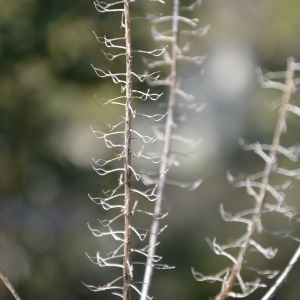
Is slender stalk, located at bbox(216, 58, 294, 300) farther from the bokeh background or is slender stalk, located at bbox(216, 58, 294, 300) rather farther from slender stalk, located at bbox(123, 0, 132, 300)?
the bokeh background

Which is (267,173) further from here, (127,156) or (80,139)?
(80,139)

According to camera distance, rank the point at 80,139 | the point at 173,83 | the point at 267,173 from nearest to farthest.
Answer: the point at 267,173
the point at 173,83
the point at 80,139

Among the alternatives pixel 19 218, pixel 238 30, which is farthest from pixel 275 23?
pixel 19 218

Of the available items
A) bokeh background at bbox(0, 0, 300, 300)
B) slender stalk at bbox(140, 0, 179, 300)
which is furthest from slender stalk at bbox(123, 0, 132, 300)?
bokeh background at bbox(0, 0, 300, 300)

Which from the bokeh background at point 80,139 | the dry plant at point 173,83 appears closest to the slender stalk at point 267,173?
the dry plant at point 173,83

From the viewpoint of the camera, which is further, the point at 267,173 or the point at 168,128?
the point at 168,128

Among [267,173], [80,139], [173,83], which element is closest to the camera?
[267,173]

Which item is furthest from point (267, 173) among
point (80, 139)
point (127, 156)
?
point (80, 139)

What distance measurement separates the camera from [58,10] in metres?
2.99

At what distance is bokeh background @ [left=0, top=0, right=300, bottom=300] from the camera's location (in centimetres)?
300

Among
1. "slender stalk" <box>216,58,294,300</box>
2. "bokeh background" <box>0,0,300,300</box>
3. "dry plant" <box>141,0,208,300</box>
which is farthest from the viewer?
"bokeh background" <box>0,0,300,300</box>

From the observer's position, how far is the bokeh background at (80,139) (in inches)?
118

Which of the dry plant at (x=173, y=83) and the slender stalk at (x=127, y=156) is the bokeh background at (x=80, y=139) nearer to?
the dry plant at (x=173, y=83)

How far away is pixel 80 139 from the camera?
341 centimetres
